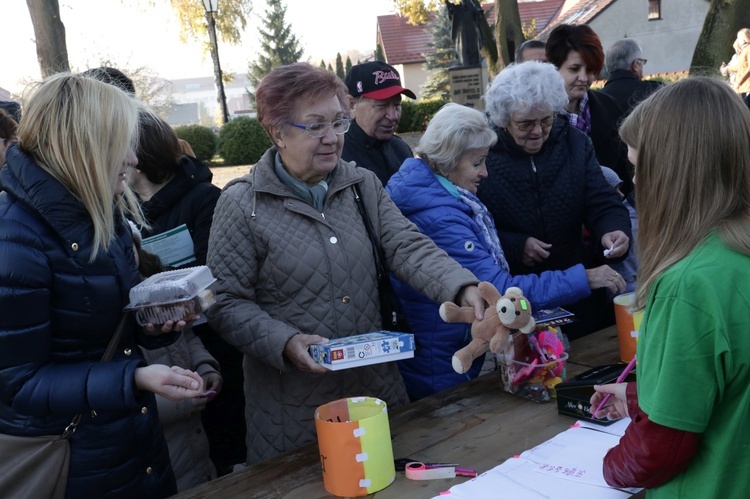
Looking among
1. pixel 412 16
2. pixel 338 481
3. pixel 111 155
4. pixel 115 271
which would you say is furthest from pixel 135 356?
pixel 412 16

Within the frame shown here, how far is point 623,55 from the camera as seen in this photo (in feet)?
15.3

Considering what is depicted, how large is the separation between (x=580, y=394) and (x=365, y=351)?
65cm

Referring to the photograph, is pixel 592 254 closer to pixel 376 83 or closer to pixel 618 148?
pixel 618 148

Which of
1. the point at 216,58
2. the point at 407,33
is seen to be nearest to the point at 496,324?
the point at 216,58

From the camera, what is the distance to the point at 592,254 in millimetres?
3205

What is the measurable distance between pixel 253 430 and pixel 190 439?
31 cm

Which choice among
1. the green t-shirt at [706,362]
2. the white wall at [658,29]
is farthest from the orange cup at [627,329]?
the white wall at [658,29]

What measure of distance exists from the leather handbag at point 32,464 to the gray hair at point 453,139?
5.35 ft

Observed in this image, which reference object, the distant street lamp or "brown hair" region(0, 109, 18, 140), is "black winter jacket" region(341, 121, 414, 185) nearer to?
"brown hair" region(0, 109, 18, 140)

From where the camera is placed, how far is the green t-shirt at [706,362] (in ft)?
3.99

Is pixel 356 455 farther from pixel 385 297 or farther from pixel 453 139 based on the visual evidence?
pixel 453 139

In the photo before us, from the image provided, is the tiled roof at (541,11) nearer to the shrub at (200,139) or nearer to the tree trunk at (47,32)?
the shrub at (200,139)

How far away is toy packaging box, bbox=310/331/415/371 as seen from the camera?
72.4 inches

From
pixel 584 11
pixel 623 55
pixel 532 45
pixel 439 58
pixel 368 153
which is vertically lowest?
pixel 368 153
